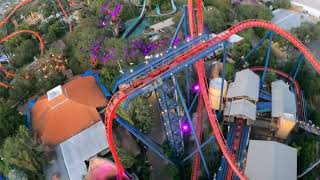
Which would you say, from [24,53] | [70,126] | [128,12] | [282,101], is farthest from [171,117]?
[24,53]

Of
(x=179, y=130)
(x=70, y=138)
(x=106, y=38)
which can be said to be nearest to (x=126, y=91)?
(x=179, y=130)

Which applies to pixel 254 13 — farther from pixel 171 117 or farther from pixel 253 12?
pixel 171 117

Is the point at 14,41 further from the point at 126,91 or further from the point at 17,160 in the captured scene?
the point at 126,91

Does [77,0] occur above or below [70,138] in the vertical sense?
above

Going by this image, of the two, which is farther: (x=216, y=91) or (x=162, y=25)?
(x=162, y=25)

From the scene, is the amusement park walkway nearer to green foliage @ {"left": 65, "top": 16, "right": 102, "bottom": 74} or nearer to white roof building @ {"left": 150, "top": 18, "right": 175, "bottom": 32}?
green foliage @ {"left": 65, "top": 16, "right": 102, "bottom": 74}

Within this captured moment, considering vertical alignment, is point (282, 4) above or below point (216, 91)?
below

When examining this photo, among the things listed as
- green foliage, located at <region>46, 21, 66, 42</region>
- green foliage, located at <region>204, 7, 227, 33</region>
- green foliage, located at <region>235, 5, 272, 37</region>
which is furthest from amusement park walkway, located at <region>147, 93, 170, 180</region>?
green foliage, located at <region>46, 21, 66, 42</region>

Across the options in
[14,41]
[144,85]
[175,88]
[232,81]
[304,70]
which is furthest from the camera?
[14,41]
